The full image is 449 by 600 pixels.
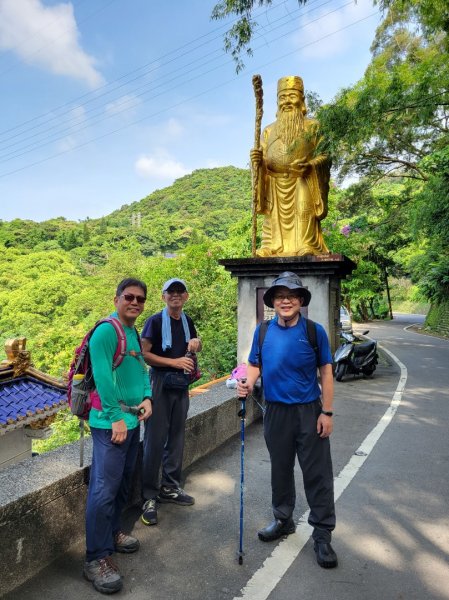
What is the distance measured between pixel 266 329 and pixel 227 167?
303 ft

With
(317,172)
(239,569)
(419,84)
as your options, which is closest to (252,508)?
(239,569)

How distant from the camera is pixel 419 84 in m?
7.63

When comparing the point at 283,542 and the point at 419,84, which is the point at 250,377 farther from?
the point at 419,84

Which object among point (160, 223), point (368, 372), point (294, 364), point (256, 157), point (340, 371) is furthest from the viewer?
point (160, 223)

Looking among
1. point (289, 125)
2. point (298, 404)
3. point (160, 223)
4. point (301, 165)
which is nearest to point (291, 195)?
point (301, 165)

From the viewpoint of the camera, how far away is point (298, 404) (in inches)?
113

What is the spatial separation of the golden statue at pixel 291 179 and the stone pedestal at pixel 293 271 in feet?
1.50

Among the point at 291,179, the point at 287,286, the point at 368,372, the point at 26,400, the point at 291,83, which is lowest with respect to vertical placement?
the point at 368,372

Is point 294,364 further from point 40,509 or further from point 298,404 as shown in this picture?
point 40,509

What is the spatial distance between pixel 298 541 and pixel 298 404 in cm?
93

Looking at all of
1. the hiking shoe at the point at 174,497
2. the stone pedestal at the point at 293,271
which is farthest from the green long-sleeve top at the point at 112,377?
the stone pedestal at the point at 293,271

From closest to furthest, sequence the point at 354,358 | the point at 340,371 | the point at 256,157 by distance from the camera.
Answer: the point at 256,157, the point at 340,371, the point at 354,358

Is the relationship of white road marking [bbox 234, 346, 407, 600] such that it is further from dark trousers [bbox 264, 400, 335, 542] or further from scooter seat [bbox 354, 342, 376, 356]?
scooter seat [bbox 354, 342, 376, 356]

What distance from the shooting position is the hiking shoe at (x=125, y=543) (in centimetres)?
278
